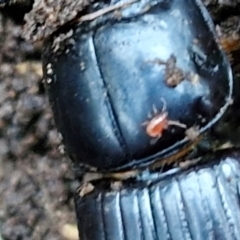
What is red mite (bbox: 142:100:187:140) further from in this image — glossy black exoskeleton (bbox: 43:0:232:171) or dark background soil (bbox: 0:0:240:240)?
dark background soil (bbox: 0:0:240:240)

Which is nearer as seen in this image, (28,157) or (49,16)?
(49,16)

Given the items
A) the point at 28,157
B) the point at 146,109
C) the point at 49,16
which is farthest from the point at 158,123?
the point at 28,157

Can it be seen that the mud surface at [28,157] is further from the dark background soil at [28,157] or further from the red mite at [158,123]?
the red mite at [158,123]

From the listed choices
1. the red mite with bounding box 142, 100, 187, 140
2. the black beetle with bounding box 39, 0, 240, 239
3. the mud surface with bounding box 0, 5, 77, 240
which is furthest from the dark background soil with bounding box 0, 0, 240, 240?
the red mite with bounding box 142, 100, 187, 140

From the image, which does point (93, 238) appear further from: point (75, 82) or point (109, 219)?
point (75, 82)

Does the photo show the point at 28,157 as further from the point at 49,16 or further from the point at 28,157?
the point at 49,16

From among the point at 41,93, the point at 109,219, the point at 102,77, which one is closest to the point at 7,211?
the point at 41,93
